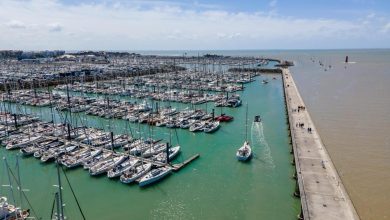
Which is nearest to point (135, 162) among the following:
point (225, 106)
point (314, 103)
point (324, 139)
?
point (324, 139)

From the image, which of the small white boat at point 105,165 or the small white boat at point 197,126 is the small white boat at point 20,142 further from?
the small white boat at point 197,126

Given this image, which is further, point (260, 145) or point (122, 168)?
point (260, 145)

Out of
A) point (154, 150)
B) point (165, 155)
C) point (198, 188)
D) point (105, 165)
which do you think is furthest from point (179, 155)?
point (105, 165)

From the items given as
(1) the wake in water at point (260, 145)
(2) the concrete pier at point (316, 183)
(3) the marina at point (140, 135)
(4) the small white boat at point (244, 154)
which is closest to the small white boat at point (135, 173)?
(3) the marina at point (140, 135)

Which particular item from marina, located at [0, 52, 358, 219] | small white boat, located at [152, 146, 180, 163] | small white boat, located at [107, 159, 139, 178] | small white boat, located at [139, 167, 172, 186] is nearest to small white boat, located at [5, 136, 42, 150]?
marina, located at [0, 52, 358, 219]

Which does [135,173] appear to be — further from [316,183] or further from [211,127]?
[211,127]

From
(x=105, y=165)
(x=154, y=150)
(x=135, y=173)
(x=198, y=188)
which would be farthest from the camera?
(x=154, y=150)

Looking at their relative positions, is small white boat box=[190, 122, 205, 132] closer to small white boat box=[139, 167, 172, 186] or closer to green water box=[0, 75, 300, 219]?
green water box=[0, 75, 300, 219]
